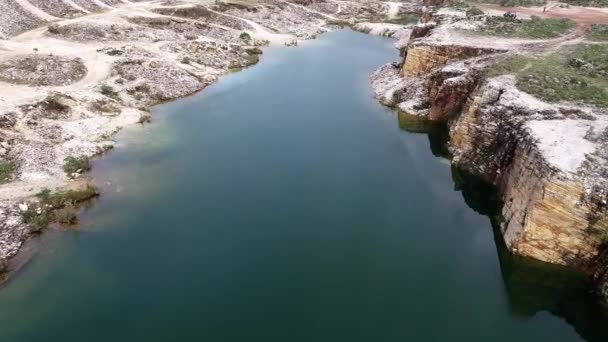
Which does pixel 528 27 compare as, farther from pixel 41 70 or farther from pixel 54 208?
pixel 41 70

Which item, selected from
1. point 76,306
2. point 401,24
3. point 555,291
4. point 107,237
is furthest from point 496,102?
point 401,24

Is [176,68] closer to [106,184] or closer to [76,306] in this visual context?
[106,184]

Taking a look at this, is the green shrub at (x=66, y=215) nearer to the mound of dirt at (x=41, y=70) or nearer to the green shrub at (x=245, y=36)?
the mound of dirt at (x=41, y=70)

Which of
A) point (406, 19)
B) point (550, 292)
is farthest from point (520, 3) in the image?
point (550, 292)

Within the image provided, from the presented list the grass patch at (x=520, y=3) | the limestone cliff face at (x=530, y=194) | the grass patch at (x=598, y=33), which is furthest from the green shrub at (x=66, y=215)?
the grass patch at (x=520, y=3)

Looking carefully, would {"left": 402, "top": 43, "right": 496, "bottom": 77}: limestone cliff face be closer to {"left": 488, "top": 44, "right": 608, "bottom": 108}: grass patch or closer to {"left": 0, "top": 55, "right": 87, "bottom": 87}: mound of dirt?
{"left": 488, "top": 44, "right": 608, "bottom": 108}: grass patch
